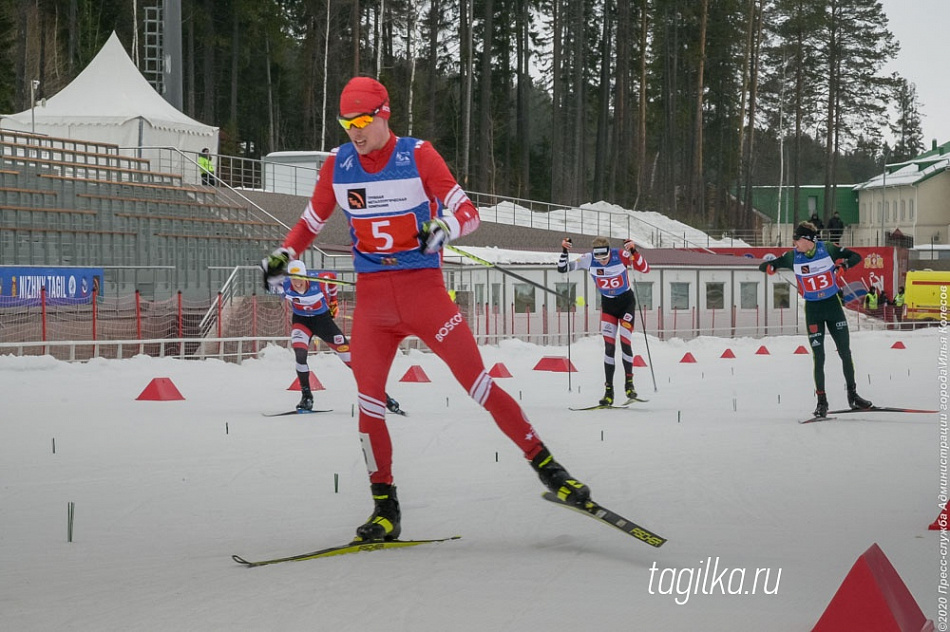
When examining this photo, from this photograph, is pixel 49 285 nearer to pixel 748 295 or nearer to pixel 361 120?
pixel 361 120

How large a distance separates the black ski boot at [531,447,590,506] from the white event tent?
84.9ft

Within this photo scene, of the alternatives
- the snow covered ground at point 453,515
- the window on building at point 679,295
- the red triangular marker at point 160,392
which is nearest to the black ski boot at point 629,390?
the snow covered ground at point 453,515

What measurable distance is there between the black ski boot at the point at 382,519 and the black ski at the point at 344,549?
0.05 m

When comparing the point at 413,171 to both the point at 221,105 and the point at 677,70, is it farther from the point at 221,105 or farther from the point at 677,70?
the point at 677,70

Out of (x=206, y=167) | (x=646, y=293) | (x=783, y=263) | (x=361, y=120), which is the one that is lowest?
(x=646, y=293)

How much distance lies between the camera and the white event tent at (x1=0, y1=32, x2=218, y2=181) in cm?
3094

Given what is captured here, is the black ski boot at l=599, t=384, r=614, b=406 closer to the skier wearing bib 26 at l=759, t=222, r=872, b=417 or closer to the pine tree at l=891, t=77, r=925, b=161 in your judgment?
the skier wearing bib 26 at l=759, t=222, r=872, b=417

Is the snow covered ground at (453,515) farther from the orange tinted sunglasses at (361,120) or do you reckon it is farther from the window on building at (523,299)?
the window on building at (523,299)

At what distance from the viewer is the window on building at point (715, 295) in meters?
35.1

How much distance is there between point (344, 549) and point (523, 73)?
49845mm

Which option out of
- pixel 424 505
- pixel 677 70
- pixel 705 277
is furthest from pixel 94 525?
pixel 677 70

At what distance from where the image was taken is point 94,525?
593 centimetres

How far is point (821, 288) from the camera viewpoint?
39.4 ft

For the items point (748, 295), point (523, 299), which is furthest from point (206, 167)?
point (748, 295)
